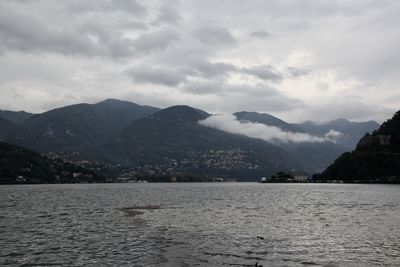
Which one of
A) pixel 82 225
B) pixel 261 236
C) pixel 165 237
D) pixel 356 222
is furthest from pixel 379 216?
pixel 82 225

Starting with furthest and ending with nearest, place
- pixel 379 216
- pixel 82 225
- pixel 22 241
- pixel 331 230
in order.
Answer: pixel 379 216, pixel 82 225, pixel 331 230, pixel 22 241

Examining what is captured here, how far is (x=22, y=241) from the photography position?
56.2 m

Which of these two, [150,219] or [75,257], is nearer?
[75,257]

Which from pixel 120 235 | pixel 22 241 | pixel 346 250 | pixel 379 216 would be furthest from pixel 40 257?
pixel 379 216

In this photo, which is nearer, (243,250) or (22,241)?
(243,250)

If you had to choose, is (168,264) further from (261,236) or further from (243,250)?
(261,236)

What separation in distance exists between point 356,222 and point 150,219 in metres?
34.5

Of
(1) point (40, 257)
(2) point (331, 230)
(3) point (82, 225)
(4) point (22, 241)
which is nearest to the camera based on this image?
(1) point (40, 257)

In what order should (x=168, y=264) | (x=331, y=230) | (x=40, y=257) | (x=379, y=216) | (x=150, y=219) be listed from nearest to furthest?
(x=168, y=264) → (x=40, y=257) → (x=331, y=230) → (x=150, y=219) → (x=379, y=216)

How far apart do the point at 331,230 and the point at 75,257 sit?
37600mm

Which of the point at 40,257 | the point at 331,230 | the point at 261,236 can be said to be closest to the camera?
the point at 40,257

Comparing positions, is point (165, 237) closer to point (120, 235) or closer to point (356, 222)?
point (120, 235)

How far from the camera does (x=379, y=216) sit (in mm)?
88250

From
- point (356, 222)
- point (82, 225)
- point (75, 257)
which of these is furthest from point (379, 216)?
point (75, 257)
